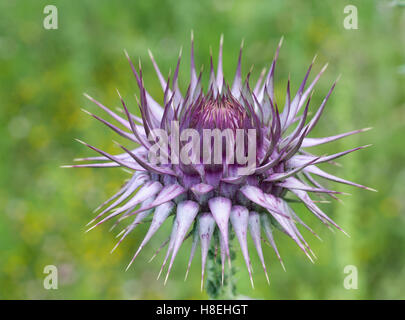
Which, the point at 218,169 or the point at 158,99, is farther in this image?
the point at 158,99

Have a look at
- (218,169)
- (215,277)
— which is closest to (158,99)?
(215,277)

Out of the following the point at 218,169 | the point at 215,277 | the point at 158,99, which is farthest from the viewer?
the point at 158,99

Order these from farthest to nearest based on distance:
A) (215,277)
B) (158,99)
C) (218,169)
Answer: (158,99)
(215,277)
(218,169)

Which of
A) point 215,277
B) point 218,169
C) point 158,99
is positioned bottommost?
point 215,277

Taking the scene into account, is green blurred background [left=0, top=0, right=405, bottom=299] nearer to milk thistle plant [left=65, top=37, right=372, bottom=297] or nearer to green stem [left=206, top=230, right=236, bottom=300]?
green stem [left=206, top=230, right=236, bottom=300]

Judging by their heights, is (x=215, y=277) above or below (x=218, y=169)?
below

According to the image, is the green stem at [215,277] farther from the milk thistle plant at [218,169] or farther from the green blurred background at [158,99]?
the green blurred background at [158,99]

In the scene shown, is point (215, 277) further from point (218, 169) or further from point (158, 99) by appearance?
point (158, 99)

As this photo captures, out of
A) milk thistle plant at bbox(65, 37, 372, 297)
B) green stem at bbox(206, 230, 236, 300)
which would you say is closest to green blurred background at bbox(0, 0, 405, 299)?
green stem at bbox(206, 230, 236, 300)

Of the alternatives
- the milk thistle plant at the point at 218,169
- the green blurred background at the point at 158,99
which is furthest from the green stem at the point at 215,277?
the green blurred background at the point at 158,99
